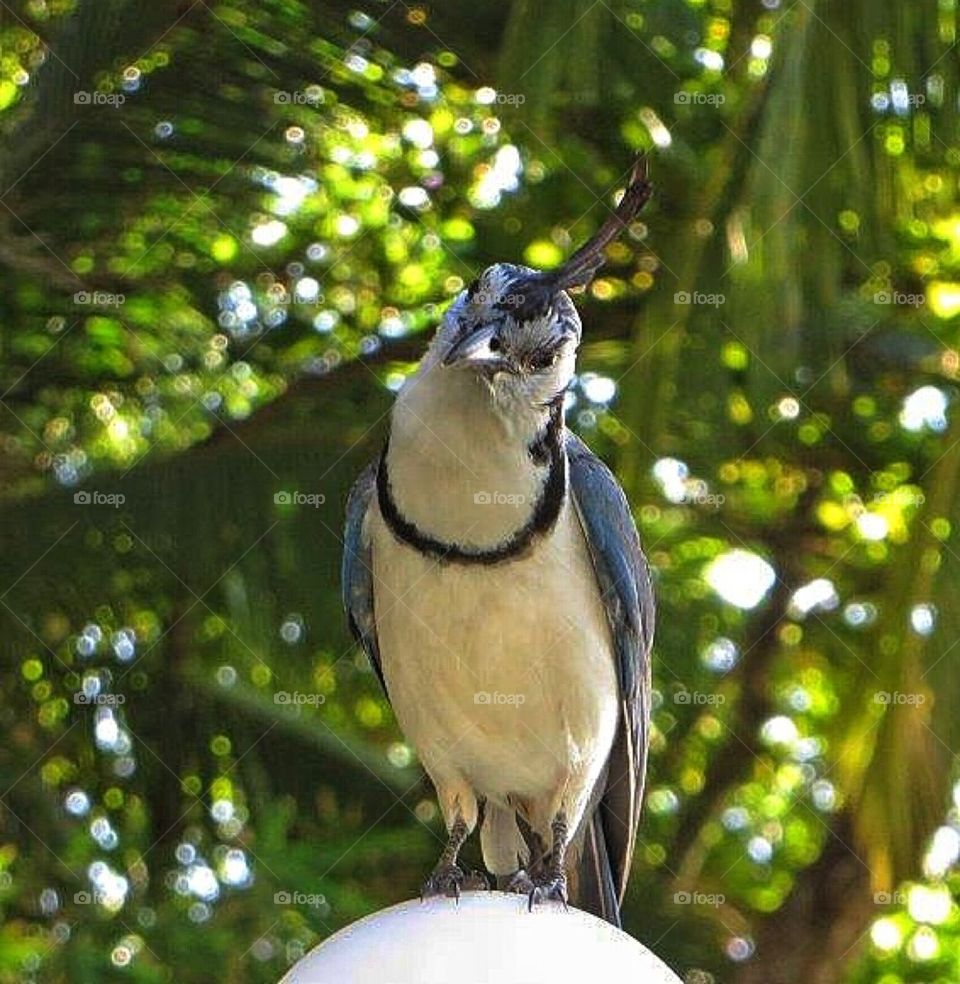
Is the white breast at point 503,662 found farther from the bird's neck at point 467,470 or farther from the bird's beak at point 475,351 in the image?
the bird's beak at point 475,351

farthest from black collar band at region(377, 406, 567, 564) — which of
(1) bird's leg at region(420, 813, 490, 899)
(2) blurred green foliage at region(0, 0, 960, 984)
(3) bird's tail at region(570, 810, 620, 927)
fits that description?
(2) blurred green foliage at region(0, 0, 960, 984)

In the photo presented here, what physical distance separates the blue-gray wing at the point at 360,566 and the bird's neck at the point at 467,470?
0.13 metres

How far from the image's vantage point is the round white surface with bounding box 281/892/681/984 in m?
1.97

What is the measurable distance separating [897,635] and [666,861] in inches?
26.4

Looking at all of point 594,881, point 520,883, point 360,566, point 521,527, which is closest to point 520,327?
point 521,527

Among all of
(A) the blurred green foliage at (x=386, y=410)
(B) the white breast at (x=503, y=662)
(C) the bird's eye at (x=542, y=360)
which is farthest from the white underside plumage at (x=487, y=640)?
(A) the blurred green foliage at (x=386, y=410)

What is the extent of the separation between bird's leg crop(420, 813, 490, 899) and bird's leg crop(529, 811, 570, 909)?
Result: 11cm

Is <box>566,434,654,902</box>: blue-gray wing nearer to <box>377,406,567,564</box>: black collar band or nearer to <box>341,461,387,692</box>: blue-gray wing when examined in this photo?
<box>377,406,567,564</box>: black collar band

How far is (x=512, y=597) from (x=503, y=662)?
11cm

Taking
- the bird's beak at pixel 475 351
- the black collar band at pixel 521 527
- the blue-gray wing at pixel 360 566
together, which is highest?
the bird's beak at pixel 475 351

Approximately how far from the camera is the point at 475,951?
6.53 feet

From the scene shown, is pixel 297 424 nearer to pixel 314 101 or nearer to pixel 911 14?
pixel 314 101

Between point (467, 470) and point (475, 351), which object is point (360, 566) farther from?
point (475, 351)

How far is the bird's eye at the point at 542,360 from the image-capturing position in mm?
2756
